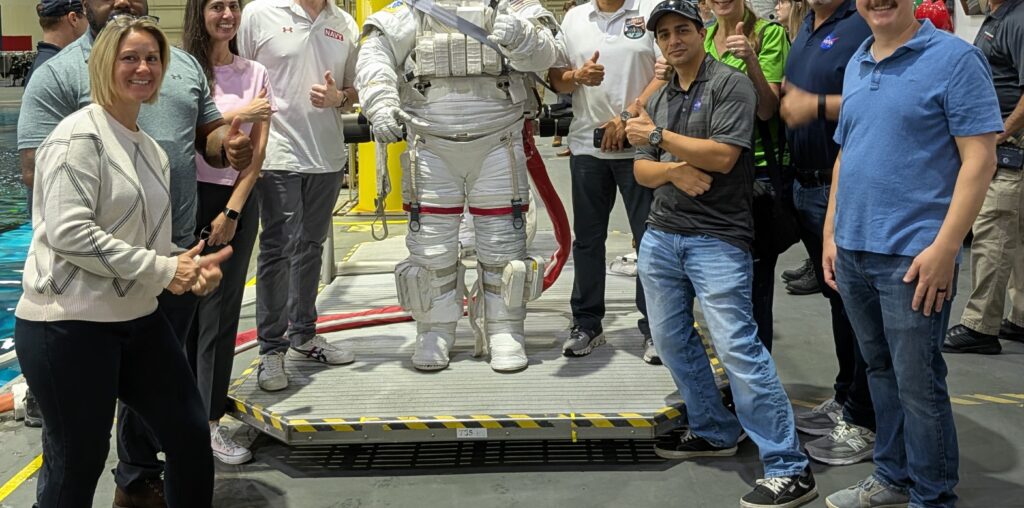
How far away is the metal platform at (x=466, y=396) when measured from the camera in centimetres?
363

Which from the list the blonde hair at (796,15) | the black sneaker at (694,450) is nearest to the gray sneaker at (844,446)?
the black sneaker at (694,450)

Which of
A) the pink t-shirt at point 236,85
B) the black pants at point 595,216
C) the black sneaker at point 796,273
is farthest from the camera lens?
the black sneaker at point 796,273

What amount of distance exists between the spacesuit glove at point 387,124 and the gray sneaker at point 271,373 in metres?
1.10

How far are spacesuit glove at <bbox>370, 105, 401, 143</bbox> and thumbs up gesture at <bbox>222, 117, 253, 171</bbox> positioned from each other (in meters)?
0.82

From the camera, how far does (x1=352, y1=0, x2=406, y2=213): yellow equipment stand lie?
8648 millimetres

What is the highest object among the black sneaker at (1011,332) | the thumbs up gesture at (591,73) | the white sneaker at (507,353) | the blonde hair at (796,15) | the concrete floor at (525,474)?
the blonde hair at (796,15)

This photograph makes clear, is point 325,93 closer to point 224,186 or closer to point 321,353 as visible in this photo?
point 224,186

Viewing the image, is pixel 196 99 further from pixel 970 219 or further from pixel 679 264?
pixel 970 219

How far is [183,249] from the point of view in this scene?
2.92m

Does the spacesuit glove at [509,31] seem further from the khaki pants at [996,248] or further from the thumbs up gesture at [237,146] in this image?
the khaki pants at [996,248]

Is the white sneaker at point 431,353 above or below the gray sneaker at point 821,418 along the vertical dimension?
above

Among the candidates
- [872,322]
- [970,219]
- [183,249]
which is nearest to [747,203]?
[872,322]

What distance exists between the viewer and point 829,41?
3.44 metres

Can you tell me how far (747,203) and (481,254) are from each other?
1371mm
